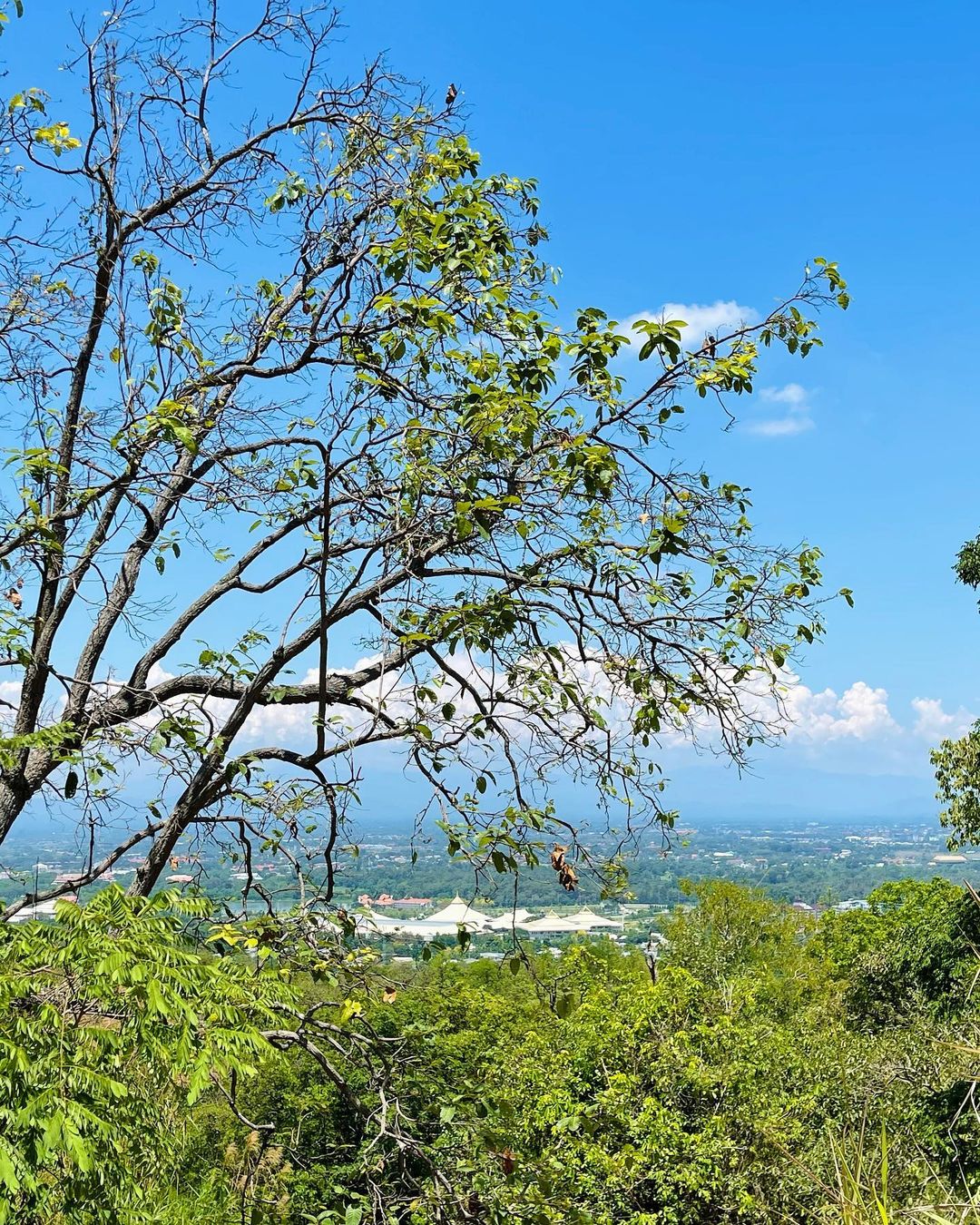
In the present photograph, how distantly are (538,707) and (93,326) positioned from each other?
3275 millimetres

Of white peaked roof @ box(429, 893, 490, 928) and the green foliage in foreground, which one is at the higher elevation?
white peaked roof @ box(429, 893, 490, 928)

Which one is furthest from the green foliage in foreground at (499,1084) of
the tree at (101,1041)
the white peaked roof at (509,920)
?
the white peaked roof at (509,920)

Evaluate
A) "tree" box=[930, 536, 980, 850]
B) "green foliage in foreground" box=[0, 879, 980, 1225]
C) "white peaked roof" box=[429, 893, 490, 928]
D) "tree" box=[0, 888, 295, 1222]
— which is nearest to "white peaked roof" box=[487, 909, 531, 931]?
"white peaked roof" box=[429, 893, 490, 928]

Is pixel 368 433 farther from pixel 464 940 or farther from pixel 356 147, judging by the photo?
pixel 464 940

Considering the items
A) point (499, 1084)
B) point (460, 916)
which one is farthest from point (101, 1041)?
point (499, 1084)

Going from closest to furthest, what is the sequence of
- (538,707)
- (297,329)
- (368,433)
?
(538,707) → (368,433) → (297,329)

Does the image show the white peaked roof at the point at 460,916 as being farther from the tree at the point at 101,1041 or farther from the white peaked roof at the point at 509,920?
the tree at the point at 101,1041

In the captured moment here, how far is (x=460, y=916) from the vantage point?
162 inches

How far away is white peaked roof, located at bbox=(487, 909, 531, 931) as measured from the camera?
383 cm

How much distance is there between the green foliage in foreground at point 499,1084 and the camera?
3206 millimetres

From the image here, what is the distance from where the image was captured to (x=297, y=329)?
5281 millimetres

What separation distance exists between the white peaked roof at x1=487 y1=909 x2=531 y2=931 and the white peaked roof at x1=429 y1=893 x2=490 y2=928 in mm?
33

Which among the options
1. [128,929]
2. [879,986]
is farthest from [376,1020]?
[128,929]

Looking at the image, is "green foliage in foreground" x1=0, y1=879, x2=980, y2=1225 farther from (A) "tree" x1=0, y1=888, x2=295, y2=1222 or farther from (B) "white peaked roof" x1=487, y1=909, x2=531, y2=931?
(B) "white peaked roof" x1=487, y1=909, x2=531, y2=931
